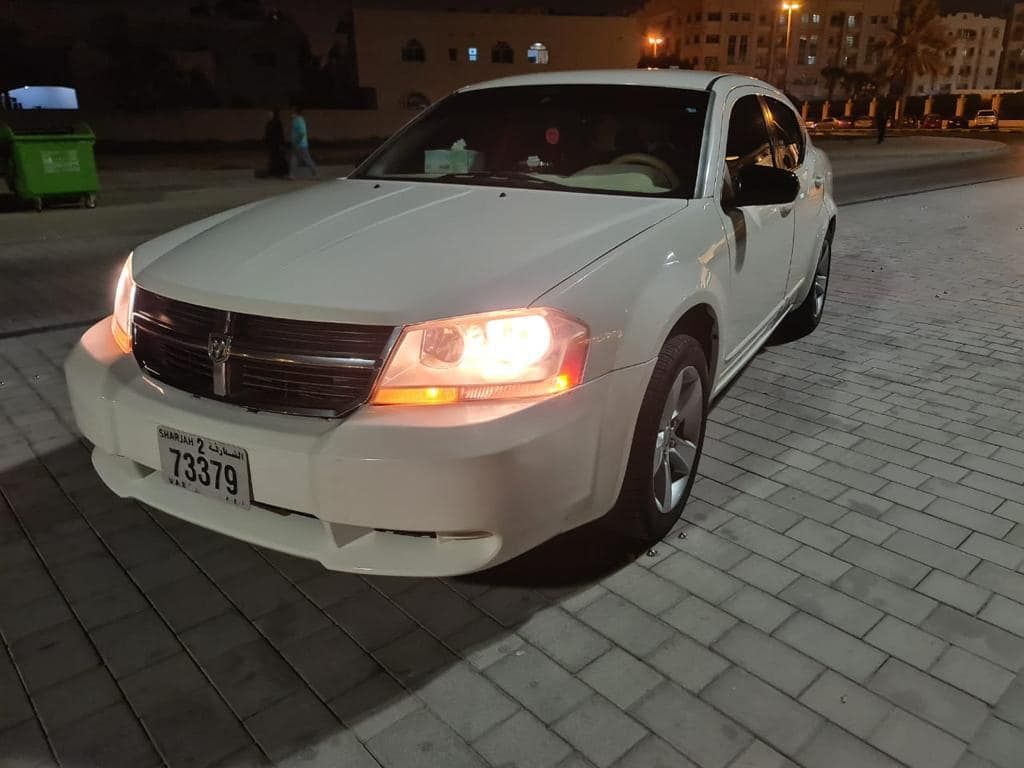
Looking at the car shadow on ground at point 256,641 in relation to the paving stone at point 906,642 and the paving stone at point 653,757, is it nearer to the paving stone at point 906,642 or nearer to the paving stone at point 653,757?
the paving stone at point 653,757

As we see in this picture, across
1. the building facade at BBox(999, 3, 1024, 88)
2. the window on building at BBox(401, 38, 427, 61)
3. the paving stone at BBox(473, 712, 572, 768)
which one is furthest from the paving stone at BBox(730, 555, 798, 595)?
the building facade at BBox(999, 3, 1024, 88)

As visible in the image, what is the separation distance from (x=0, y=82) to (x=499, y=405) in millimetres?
52450

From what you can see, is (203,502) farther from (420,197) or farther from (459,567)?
(420,197)

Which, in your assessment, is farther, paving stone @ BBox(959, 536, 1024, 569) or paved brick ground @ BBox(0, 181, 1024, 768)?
paving stone @ BBox(959, 536, 1024, 569)

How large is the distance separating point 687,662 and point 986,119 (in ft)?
231

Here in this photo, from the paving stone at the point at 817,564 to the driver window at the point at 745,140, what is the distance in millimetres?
1503

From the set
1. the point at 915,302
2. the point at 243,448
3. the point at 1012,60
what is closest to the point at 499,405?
the point at 243,448

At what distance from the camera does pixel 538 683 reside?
8.04 ft

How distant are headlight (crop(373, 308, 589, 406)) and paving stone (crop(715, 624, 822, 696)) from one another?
3.31 ft

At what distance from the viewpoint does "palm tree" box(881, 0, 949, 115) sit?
77.8m

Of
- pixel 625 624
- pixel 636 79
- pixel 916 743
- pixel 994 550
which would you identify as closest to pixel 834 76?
pixel 636 79

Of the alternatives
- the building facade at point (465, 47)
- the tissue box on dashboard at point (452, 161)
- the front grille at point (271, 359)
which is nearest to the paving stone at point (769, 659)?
the front grille at point (271, 359)

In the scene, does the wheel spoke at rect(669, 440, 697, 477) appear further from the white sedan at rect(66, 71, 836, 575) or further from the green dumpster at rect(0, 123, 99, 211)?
the green dumpster at rect(0, 123, 99, 211)

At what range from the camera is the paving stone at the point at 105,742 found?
2174 mm
